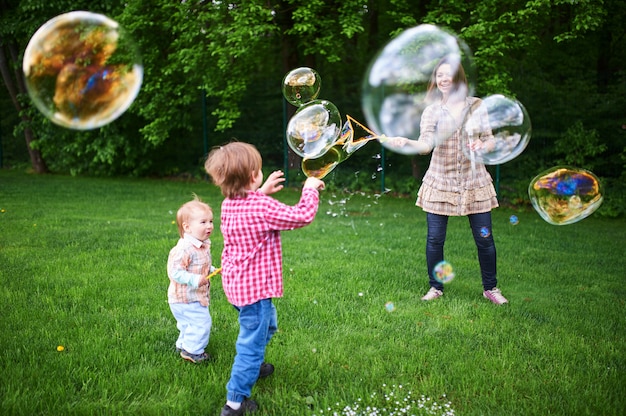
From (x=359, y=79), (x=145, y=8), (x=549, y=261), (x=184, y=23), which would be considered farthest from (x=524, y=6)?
(x=145, y=8)

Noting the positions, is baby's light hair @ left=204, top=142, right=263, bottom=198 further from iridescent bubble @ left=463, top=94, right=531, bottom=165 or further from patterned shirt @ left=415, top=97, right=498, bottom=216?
iridescent bubble @ left=463, top=94, right=531, bottom=165

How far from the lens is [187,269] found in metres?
3.34

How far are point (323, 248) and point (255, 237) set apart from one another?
345 cm

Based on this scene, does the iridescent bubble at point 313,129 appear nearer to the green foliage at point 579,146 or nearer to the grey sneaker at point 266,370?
the grey sneaker at point 266,370

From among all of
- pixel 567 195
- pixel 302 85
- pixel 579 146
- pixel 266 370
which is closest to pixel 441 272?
pixel 567 195

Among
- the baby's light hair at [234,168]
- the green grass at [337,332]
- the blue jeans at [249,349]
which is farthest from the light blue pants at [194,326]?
the baby's light hair at [234,168]

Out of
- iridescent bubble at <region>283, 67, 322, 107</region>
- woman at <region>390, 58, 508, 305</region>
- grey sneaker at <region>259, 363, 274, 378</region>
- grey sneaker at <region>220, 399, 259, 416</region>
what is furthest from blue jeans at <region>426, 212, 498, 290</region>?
grey sneaker at <region>220, 399, 259, 416</region>

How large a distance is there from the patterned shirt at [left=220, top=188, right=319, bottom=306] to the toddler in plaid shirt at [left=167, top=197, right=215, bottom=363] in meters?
0.48

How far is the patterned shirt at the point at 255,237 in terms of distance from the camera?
275 cm

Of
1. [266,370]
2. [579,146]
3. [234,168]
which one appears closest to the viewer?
[234,168]

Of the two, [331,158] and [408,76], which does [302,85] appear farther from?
[331,158]

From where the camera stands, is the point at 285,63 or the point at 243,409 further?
the point at 285,63

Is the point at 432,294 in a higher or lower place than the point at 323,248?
higher

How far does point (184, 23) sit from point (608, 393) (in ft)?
32.5
